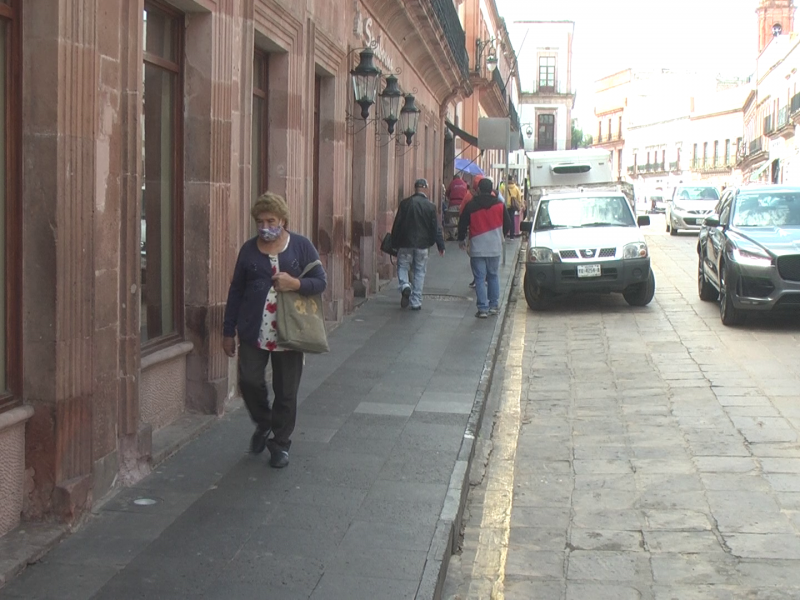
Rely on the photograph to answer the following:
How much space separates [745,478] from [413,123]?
40.2 feet

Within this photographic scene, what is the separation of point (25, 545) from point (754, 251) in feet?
32.8

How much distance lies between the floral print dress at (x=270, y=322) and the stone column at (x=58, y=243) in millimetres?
1154

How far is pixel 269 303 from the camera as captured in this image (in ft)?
20.6

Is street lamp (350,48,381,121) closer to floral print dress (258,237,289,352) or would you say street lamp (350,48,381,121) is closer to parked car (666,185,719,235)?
floral print dress (258,237,289,352)

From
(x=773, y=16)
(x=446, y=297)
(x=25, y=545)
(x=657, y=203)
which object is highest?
(x=773, y=16)

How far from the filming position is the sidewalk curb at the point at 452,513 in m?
4.70

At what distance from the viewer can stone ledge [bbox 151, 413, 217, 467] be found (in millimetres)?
6582

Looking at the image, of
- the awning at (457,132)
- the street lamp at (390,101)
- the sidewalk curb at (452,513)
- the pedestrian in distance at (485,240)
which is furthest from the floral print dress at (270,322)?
the awning at (457,132)

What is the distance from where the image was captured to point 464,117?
37719 mm

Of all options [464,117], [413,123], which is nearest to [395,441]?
[413,123]

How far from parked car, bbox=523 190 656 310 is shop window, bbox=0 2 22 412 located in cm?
1023

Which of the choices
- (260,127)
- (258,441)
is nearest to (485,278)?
(260,127)

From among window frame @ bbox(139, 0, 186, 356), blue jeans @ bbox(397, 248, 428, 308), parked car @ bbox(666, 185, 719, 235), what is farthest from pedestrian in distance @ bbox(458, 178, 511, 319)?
parked car @ bbox(666, 185, 719, 235)

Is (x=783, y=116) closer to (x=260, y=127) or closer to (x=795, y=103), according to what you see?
(x=795, y=103)
